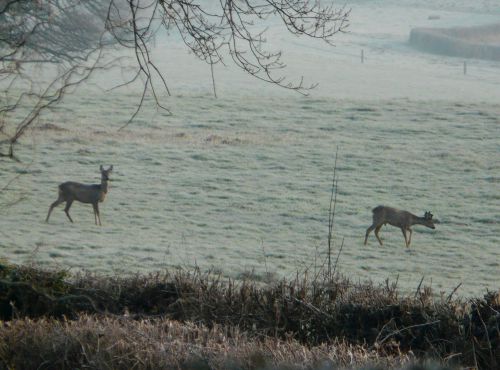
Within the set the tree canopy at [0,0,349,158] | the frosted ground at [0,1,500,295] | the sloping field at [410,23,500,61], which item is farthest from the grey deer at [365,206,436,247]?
the sloping field at [410,23,500,61]

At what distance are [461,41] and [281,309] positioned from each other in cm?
8133

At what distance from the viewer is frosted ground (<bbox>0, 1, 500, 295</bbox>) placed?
2355cm

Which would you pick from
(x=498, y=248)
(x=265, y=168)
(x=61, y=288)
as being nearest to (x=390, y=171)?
(x=265, y=168)

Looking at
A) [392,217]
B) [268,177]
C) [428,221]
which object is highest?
[392,217]

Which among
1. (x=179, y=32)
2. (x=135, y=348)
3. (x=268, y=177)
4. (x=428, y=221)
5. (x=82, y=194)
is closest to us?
(x=135, y=348)

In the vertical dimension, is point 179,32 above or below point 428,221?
above

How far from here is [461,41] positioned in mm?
85562

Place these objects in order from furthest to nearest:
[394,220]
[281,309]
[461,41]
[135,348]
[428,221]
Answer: [461,41] → [428,221] → [394,220] → [281,309] → [135,348]

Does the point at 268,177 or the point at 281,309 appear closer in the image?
the point at 281,309

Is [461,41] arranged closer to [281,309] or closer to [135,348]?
[281,309]

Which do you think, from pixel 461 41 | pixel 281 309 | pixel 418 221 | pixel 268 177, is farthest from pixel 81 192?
pixel 461 41

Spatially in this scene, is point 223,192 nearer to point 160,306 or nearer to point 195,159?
point 195,159

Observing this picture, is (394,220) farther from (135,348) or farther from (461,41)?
(461,41)

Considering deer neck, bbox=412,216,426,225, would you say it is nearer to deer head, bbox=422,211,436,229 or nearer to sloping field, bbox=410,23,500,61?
deer head, bbox=422,211,436,229
